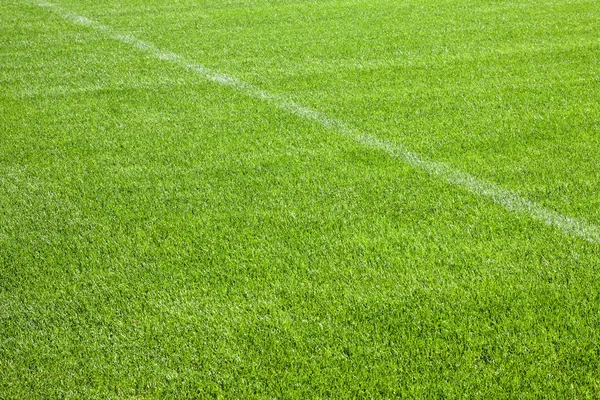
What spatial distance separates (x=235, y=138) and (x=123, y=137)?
64 cm

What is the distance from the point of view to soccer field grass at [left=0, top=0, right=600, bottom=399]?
238 centimetres

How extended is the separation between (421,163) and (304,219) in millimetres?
815

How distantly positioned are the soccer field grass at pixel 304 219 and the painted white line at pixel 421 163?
1 cm

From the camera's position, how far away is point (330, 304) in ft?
8.70

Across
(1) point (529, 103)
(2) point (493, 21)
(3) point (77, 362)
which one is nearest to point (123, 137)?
(3) point (77, 362)

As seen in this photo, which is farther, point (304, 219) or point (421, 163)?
point (421, 163)

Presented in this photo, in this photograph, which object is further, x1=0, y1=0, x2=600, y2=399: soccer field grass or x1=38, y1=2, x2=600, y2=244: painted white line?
x1=38, y1=2, x2=600, y2=244: painted white line

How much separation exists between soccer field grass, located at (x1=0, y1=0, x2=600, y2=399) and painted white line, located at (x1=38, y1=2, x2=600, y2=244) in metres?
0.01

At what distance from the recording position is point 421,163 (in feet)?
12.2

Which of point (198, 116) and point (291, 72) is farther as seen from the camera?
point (291, 72)

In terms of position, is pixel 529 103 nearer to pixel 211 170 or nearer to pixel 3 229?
pixel 211 170

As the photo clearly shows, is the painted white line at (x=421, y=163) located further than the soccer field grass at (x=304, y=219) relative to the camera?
Yes

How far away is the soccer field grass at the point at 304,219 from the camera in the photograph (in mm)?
2377

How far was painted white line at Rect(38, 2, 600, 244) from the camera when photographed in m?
3.11
